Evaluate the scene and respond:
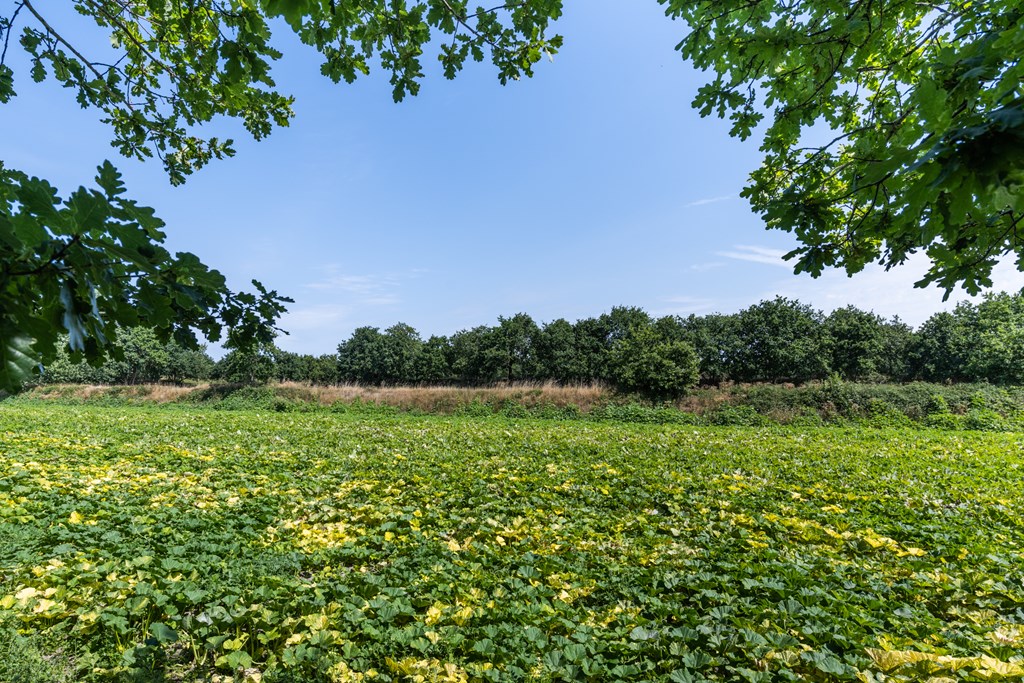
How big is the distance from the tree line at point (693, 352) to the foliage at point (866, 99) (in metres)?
19.0

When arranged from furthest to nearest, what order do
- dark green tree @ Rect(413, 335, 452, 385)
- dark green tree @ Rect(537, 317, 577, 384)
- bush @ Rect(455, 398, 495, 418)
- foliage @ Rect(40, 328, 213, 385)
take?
foliage @ Rect(40, 328, 213, 385) < dark green tree @ Rect(413, 335, 452, 385) < dark green tree @ Rect(537, 317, 577, 384) < bush @ Rect(455, 398, 495, 418)

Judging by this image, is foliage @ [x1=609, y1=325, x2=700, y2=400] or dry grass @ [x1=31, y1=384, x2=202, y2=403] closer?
foliage @ [x1=609, y1=325, x2=700, y2=400]

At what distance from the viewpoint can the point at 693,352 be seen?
23.9m

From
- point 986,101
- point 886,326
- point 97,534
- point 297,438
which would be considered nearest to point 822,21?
point 986,101

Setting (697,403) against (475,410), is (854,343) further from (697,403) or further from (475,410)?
(475,410)

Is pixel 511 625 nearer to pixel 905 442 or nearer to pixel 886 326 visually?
pixel 905 442

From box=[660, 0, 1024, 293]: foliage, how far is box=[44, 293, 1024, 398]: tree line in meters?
19.0

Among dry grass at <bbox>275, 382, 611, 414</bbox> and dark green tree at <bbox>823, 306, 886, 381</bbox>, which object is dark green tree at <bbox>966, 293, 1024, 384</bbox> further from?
dry grass at <bbox>275, 382, 611, 414</bbox>

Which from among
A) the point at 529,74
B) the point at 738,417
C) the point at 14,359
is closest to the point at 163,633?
the point at 14,359

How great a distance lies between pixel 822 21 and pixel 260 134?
6.10 metres

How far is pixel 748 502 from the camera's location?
623 cm

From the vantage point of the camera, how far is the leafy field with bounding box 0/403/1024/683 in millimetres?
2766

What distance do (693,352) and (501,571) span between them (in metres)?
22.3

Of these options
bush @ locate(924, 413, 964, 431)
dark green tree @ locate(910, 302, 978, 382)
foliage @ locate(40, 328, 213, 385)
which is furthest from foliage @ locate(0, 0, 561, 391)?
foliage @ locate(40, 328, 213, 385)
